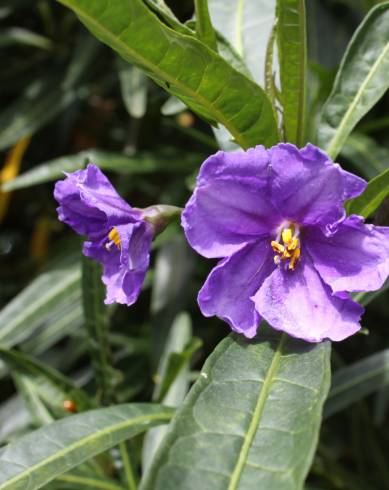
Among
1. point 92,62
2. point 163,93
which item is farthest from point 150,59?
point 92,62

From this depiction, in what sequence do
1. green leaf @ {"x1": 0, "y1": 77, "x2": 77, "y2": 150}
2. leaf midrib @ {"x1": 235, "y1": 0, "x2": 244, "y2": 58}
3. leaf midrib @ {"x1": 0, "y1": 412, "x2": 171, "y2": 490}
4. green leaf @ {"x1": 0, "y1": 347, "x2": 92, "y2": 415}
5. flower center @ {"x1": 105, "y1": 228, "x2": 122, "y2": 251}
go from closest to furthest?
1. leaf midrib @ {"x1": 0, "y1": 412, "x2": 171, "y2": 490}
2. flower center @ {"x1": 105, "y1": 228, "x2": 122, "y2": 251}
3. leaf midrib @ {"x1": 235, "y1": 0, "x2": 244, "y2": 58}
4. green leaf @ {"x1": 0, "y1": 347, "x2": 92, "y2": 415}
5. green leaf @ {"x1": 0, "y1": 77, "x2": 77, "y2": 150}

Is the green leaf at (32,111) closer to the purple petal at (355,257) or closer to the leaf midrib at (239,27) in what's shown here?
the leaf midrib at (239,27)

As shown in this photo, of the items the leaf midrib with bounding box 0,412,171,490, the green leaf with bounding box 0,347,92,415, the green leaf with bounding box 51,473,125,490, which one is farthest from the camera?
the green leaf with bounding box 0,347,92,415

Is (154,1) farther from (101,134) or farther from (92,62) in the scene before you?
(101,134)

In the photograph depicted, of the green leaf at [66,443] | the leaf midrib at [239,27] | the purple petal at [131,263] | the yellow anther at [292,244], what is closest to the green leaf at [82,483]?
the green leaf at [66,443]

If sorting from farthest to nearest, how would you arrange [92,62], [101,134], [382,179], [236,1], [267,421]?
1. [101,134]
2. [92,62]
3. [236,1]
4. [382,179]
5. [267,421]

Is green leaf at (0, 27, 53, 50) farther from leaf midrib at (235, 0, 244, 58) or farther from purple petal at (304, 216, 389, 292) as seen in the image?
purple petal at (304, 216, 389, 292)

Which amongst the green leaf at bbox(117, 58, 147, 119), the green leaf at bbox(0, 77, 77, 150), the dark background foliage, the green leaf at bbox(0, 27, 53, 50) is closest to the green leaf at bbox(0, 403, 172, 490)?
the dark background foliage
